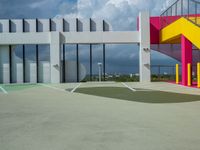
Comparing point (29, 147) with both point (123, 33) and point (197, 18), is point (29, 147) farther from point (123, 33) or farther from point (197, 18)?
point (123, 33)

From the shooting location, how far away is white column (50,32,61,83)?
25938 millimetres

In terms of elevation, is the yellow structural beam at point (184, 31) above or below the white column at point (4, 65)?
above

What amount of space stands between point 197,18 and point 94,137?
16983 mm

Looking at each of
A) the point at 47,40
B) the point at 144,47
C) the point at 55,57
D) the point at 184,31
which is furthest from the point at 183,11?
the point at 47,40

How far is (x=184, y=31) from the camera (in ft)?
62.2

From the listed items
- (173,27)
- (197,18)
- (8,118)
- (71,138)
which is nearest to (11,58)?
(173,27)

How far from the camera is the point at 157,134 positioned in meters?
4.93

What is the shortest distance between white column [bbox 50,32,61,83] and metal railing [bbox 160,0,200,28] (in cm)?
962

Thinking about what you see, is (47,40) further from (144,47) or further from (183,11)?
(183,11)

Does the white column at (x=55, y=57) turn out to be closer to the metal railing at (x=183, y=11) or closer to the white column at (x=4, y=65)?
the white column at (x=4, y=65)

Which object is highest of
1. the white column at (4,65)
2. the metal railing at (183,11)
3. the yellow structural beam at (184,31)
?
the metal railing at (183,11)

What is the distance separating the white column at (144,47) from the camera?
2502cm

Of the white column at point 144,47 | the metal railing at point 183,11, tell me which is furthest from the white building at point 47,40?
the metal railing at point 183,11

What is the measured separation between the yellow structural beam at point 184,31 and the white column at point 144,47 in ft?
5.01
